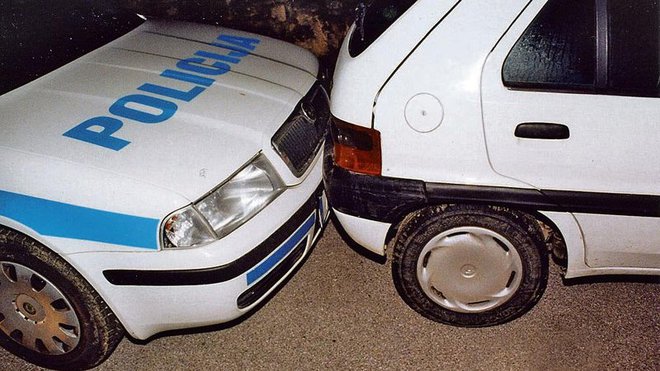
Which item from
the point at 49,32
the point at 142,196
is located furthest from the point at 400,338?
the point at 49,32

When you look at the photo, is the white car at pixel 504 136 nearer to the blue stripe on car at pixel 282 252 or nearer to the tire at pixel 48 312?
the blue stripe on car at pixel 282 252

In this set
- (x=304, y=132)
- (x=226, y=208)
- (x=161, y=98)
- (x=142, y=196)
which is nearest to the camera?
(x=142, y=196)

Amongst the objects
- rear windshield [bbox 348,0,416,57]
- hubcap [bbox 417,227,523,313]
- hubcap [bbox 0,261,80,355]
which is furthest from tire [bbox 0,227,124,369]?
rear windshield [bbox 348,0,416,57]

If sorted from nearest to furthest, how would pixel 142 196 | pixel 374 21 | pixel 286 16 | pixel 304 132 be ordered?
pixel 142 196 < pixel 374 21 < pixel 304 132 < pixel 286 16

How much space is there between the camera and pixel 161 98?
2.95 meters

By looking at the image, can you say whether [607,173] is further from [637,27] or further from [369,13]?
[369,13]

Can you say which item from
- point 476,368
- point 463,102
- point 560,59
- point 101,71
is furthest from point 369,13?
point 476,368

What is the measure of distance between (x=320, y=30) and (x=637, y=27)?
2.95 metres

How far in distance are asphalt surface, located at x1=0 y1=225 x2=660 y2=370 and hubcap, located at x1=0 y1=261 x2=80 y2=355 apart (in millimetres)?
182

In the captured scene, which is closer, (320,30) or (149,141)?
(149,141)

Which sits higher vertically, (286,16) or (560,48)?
(560,48)

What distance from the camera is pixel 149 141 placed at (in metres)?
2.65

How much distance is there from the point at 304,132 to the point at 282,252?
25.7 inches

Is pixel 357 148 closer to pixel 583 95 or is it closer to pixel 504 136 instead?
pixel 504 136
